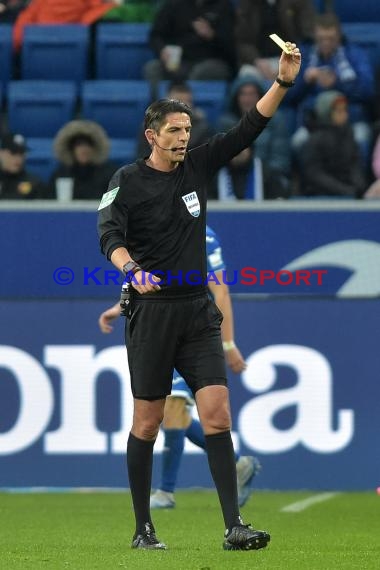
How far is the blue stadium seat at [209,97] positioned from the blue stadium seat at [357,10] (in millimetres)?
2053

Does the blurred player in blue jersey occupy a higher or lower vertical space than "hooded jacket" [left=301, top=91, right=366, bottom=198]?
lower

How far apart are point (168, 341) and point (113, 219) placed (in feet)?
2.10

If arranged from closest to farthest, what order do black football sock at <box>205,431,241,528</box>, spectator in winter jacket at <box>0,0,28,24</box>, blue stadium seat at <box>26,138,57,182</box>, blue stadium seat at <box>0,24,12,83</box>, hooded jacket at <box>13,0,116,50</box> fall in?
black football sock at <box>205,431,241,528</box> → blue stadium seat at <box>26,138,57,182</box> → blue stadium seat at <box>0,24,12,83</box> → hooded jacket at <box>13,0,116,50</box> → spectator in winter jacket at <box>0,0,28,24</box>

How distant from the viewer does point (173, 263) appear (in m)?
7.31

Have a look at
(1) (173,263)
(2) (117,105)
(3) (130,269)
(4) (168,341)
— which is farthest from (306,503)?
(2) (117,105)

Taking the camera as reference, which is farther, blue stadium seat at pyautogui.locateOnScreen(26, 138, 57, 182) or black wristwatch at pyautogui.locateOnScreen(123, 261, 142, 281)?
blue stadium seat at pyautogui.locateOnScreen(26, 138, 57, 182)

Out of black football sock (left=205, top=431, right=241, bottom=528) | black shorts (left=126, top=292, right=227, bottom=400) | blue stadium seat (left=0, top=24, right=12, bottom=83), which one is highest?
black shorts (left=126, top=292, right=227, bottom=400)

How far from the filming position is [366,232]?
12234 mm

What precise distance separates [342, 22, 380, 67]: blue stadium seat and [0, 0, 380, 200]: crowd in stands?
0.04 m

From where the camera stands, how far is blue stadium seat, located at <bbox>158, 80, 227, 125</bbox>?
15.4 meters

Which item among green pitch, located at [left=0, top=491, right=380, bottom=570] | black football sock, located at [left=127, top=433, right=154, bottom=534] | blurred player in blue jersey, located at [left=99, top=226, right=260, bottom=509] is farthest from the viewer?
blurred player in blue jersey, located at [left=99, top=226, right=260, bottom=509]

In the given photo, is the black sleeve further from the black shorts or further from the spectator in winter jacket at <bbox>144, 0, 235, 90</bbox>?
the spectator in winter jacket at <bbox>144, 0, 235, 90</bbox>

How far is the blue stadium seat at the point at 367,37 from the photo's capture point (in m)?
16.1

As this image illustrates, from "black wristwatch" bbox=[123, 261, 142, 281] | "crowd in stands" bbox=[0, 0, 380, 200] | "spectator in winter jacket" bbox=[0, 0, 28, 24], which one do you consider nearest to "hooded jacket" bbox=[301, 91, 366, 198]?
"crowd in stands" bbox=[0, 0, 380, 200]
